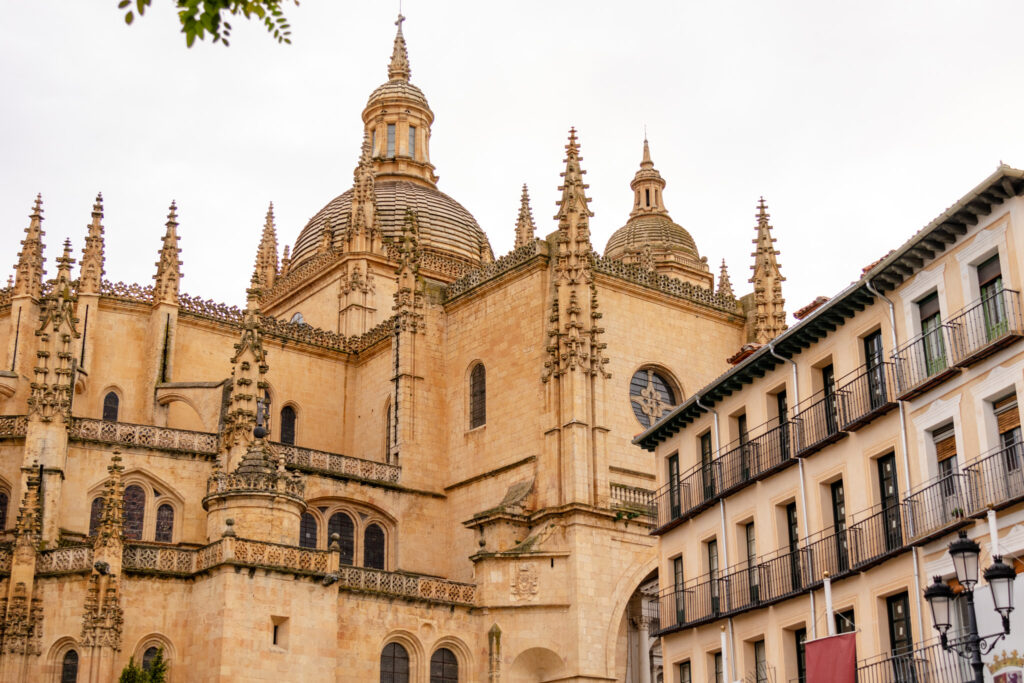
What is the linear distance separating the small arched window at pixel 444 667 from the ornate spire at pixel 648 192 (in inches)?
1268

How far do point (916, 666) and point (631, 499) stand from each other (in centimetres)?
1759

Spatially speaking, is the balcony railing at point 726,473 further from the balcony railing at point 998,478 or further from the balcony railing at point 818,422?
the balcony railing at point 998,478

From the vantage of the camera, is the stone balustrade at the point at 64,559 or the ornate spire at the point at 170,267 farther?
the ornate spire at the point at 170,267

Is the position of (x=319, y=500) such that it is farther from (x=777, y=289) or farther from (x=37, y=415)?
(x=777, y=289)

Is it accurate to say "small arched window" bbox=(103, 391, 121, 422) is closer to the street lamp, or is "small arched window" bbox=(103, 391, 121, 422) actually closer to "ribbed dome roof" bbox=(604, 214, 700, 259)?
"ribbed dome roof" bbox=(604, 214, 700, 259)

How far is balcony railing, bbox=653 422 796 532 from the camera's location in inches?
1006

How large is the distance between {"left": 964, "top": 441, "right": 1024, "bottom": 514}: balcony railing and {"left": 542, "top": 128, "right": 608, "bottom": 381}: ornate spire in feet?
59.4

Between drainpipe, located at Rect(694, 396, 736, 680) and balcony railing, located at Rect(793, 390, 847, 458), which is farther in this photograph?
drainpipe, located at Rect(694, 396, 736, 680)

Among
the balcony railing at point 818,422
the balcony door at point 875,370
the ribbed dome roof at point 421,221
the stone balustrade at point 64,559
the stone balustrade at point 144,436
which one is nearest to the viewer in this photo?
the balcony door at point 875,370

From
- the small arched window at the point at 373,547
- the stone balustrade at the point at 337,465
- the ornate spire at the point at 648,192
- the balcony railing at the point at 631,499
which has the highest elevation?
the ornate spire at the point at 648,192

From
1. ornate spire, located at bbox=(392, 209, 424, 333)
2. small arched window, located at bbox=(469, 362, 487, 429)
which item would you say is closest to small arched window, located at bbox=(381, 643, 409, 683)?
small arched window, located at bbox=(469, 362, 487, 429)

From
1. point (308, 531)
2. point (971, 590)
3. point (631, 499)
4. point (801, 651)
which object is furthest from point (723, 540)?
point (308, 531)

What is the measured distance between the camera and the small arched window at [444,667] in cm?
3450

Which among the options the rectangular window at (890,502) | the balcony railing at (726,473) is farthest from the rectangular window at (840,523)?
the balcony railing at (726,473)
